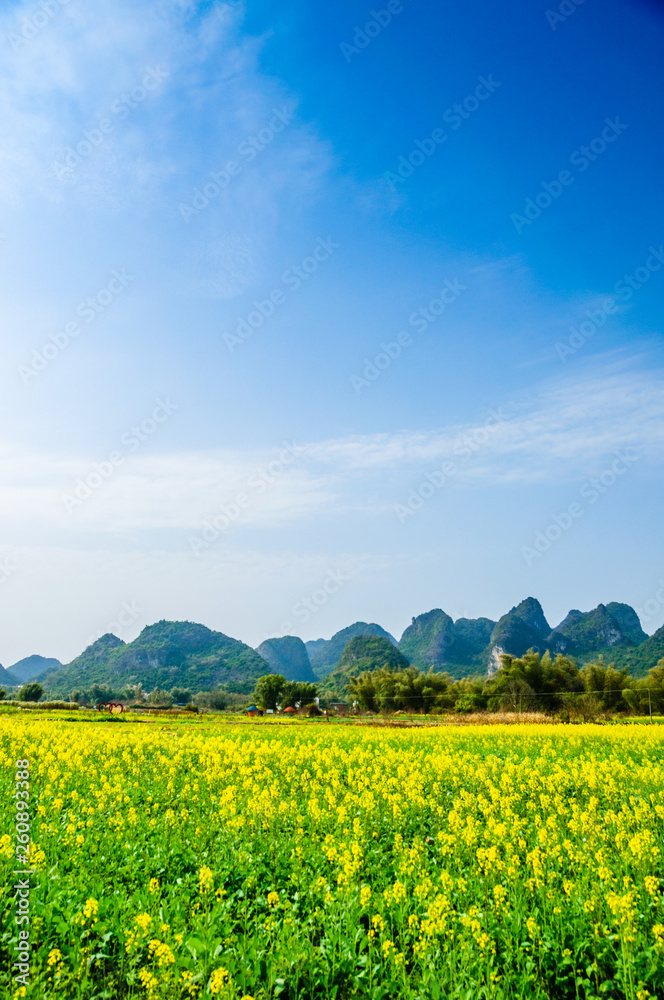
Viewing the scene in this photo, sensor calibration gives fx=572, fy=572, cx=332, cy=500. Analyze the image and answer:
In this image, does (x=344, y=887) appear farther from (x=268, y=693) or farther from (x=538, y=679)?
(x=268, y=693)

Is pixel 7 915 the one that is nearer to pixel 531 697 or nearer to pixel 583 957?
pixel 583 957

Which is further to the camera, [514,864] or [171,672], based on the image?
[171,672]

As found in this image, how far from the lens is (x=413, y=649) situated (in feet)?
442

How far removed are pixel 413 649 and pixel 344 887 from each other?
135m

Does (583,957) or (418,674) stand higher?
(583,957)

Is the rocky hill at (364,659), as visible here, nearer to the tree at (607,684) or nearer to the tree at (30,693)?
the tree at (30,693)

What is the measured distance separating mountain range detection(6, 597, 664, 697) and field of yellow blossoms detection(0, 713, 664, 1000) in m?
77.6

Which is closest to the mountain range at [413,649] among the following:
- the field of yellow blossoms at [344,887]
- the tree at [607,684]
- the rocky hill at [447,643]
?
the rocky hill at [447,643]

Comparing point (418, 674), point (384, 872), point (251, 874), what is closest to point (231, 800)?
point (251, 874)

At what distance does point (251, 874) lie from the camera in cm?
562

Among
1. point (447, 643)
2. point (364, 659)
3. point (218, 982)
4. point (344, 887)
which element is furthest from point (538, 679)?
point (447, 643)

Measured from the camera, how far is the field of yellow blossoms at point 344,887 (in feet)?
13.2

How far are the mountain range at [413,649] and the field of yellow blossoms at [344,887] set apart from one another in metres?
77.6

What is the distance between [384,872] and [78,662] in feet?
518
